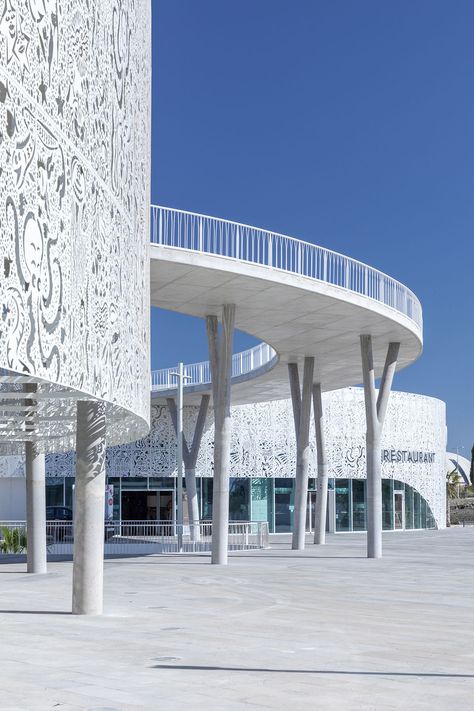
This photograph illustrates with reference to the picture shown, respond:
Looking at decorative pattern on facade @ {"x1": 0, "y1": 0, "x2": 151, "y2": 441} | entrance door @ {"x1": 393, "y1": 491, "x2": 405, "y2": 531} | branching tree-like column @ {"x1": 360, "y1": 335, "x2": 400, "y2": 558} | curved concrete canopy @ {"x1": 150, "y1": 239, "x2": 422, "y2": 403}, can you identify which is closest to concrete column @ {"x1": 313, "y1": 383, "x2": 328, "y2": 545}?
curved concrete canopy @ {"x1": 150, "y1": 239, "x2": 422, "y2": 403}

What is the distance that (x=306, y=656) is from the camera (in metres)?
11.4

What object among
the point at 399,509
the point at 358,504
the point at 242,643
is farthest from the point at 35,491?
the point at 399,509

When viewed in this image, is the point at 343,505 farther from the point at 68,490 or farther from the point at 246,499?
the point at 68,490

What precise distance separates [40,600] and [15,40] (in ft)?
38.6

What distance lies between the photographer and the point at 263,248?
86.9 ft

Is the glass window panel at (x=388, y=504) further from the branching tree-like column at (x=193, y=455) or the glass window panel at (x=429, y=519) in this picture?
the branching tree-like column at (x=193, y=455)

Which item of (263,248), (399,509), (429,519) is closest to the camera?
(263,248)

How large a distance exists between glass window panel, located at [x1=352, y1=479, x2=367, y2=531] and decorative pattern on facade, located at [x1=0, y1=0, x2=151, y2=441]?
3869cm

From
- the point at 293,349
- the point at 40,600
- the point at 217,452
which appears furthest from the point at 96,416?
the point at 293,349

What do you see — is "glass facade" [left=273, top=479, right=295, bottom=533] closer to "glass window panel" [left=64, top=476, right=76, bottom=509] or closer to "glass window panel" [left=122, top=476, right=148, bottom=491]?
"glass window panel" [left=122, top=476, right=148, bottom=491]

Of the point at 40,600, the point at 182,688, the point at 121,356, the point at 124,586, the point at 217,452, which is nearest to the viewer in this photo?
the point at 182,688

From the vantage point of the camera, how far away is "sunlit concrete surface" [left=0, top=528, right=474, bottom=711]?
29.1 ft

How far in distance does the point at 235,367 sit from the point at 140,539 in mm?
9106

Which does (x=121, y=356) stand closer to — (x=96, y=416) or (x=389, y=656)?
(x=96, y=416)
